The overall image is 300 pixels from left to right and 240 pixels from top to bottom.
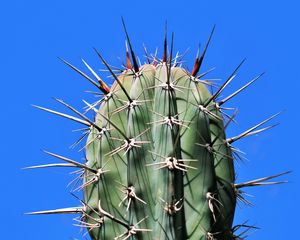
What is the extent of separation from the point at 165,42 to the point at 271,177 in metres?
1.25

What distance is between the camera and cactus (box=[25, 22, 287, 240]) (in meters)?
6.01

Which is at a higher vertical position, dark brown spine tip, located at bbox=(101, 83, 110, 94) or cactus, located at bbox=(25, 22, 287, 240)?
dark brown spine tip, located at bbox=(101, 83, 110, 94)

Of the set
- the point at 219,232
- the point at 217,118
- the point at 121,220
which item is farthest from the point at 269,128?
the point at 121,220

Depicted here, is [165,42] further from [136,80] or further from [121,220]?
[121,220]

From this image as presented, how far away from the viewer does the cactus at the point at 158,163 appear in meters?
6.01

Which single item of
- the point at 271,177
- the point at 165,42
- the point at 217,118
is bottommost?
the point at 271,177

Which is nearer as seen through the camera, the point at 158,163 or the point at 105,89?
the point at 158,163

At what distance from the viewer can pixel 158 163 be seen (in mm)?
6008

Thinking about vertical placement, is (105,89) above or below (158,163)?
above

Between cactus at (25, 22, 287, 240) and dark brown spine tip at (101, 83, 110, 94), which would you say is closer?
cactus at (25, 22, 287, 240)

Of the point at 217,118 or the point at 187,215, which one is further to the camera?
the point at 217,118

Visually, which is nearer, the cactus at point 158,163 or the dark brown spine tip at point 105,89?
the cactus at point 158,163

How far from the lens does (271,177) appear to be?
21.2 ft

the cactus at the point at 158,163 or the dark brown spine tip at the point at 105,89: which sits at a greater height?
the dark brown spine tip at the point at 105,89
